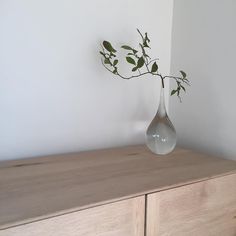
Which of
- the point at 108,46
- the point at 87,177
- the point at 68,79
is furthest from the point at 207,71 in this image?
the point at 87,177

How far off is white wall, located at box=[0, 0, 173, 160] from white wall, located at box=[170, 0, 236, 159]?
0.38ft

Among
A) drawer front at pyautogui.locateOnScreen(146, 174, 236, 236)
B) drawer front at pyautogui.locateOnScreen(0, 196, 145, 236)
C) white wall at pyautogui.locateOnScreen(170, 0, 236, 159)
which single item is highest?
white wall at pyautogui.locateOnScreen(170, 0, 236, 159)

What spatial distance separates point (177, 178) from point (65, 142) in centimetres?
51

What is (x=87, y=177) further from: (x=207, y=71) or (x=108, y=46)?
(x=207, y=71)

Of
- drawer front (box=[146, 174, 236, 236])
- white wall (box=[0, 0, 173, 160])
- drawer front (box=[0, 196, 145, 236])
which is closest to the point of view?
drawer front (box=[0, 196, 145, 236])

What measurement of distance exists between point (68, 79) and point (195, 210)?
66cm

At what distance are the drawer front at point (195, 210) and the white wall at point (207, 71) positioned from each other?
1.01 ft

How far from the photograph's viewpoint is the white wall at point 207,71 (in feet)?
4.05

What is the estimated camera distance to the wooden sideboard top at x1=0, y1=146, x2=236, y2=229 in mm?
671

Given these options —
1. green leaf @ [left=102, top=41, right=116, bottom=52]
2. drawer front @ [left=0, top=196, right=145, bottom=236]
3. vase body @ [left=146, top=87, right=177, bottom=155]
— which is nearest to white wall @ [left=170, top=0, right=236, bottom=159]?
vase body @ [left=146, top=87, right=177, bottom=155]

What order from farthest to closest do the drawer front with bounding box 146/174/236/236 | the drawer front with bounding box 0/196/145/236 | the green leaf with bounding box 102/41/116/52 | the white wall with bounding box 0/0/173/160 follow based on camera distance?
the green leaf with bounding box 102/41/116/52
the white wall with bounding box 0/0/173/160
the drawer front with bounding box 146/174/236/236
the drawer front with bounding box 0/196/145/236

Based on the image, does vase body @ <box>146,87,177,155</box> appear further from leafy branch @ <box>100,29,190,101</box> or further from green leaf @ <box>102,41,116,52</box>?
green leaf @ <box>102,41,116,52</box>

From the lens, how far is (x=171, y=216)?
0.85 metres

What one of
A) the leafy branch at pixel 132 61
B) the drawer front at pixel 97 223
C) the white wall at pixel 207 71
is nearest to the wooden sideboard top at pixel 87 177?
the drawer front at pixel 97 223
